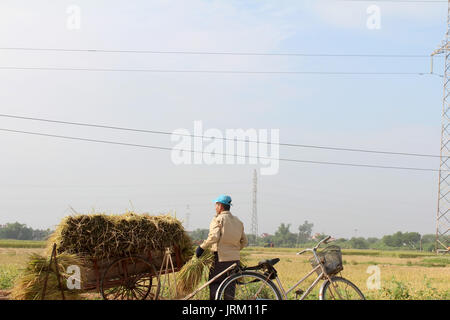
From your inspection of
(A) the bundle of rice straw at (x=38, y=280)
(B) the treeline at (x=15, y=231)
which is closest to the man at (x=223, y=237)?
(A) the bundle of rice straw at (x=38, y=280)

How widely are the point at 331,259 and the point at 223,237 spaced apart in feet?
5.27

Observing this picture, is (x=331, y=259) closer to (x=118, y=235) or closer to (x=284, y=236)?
(x=118, y=235)

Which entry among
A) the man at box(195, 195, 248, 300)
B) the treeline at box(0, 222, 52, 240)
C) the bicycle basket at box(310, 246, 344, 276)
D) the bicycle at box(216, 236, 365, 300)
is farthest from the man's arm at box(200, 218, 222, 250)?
the treeline at box(0, 222, 52, 240)

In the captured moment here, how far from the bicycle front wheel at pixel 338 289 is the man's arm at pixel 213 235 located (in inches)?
66.8

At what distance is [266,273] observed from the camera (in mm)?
7559

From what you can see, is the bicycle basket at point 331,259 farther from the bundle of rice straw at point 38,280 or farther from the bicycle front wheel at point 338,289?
the bundle of rice straw at point 38,280

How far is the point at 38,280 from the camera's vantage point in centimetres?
852

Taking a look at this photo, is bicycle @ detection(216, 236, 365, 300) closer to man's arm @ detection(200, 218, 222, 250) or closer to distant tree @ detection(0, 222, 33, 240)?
man's arm @ detection(200, 218, 222, 250)

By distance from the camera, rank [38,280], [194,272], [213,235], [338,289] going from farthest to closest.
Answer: [194,272] → [38,280] → [213,235] → [338,289]

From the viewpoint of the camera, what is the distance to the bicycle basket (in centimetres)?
771

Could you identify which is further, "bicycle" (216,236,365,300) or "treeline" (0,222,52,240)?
"treeline" (0,222,52,240)

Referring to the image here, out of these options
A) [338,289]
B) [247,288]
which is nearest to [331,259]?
[338,289]

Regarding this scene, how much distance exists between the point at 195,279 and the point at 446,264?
120 feet

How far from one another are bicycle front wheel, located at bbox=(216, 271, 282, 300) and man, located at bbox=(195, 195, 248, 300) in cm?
41
